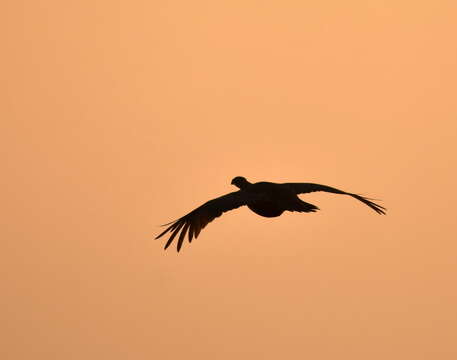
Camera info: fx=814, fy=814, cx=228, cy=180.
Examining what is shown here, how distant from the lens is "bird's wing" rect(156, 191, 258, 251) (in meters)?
16.4

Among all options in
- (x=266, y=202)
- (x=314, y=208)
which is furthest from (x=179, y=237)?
(x=314, y=208)

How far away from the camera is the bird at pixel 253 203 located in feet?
50.6

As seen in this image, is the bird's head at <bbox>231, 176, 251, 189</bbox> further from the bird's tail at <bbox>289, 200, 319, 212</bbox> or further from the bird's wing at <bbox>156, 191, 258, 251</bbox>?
the bird's tail at <bbox>289, 200, 319, 212</bbox>

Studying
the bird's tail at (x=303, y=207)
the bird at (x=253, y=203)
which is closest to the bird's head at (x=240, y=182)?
the bird at (x=253, y=203)

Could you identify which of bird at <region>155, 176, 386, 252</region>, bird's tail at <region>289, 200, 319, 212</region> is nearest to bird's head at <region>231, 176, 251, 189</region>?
bird at <region>155, 176, 386, 252</region>

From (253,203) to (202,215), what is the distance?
1445 millimetres

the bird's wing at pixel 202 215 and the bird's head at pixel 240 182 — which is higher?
the bird's head at pixel 240 182

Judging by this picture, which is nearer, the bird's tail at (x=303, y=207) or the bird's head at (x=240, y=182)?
the bird's tail at (x=303, y=207)

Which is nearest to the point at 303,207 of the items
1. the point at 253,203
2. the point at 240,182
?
the point at 253,203

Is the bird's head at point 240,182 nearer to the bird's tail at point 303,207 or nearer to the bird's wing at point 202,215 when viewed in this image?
the bird's wing at point 202,215

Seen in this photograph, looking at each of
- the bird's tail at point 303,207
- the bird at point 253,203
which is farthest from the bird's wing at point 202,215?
the bird's tail at point 303,207

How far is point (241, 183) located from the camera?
16.8m

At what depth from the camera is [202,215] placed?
1678cm

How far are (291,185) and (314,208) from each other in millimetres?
2419
